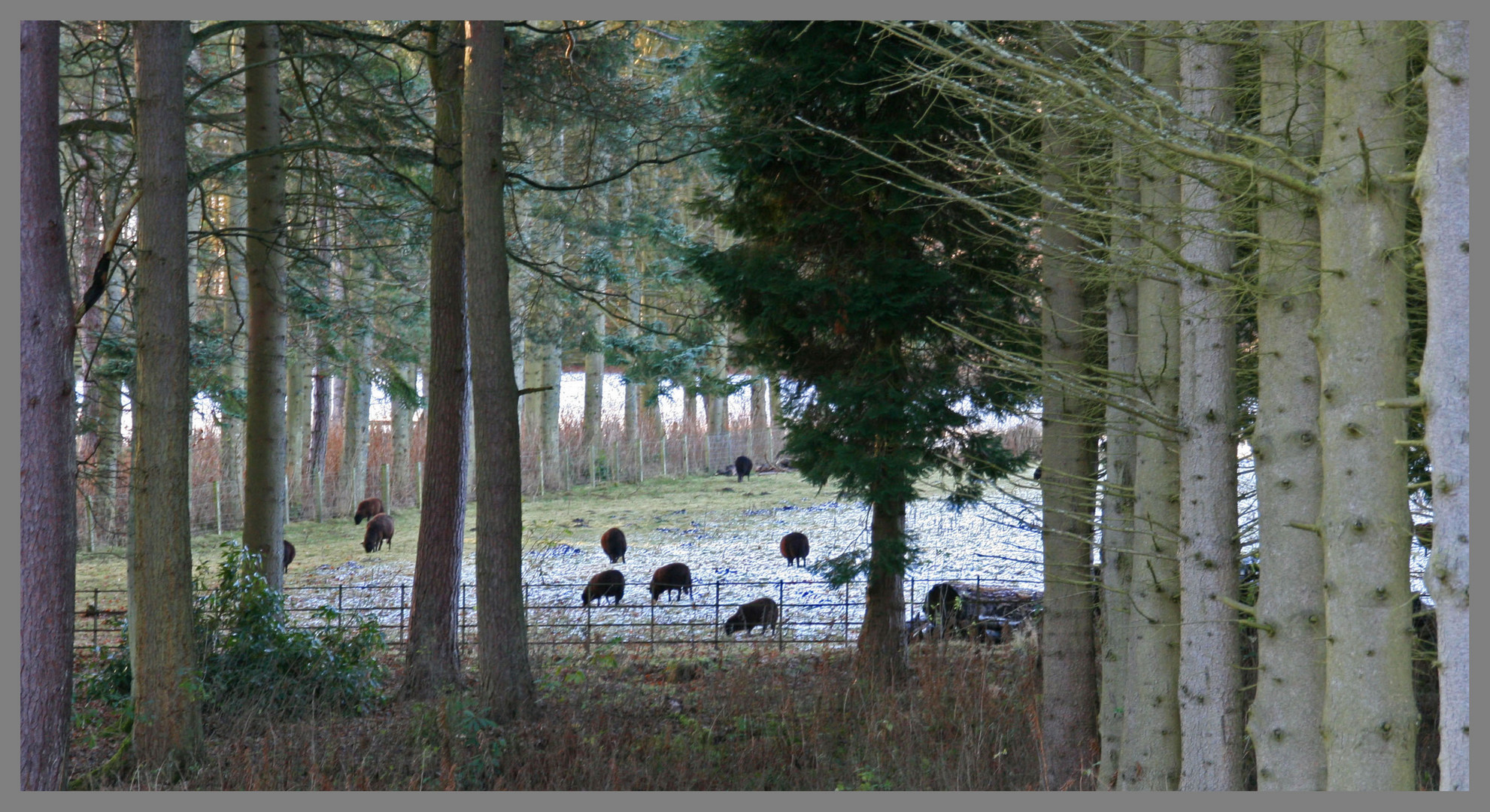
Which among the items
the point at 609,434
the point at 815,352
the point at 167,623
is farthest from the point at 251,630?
the point at 609,434

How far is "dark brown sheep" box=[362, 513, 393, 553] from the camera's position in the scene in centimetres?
1998

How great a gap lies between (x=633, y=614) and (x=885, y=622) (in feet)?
16.0

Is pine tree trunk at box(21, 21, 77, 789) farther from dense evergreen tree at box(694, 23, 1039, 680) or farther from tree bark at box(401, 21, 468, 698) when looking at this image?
dense evergreen tree at box(694, 23, 1039, 680)

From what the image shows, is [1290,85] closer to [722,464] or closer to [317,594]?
[317,594]

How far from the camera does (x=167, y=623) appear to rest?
7.31 meters

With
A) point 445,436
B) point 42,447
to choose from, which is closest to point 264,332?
point 445,436

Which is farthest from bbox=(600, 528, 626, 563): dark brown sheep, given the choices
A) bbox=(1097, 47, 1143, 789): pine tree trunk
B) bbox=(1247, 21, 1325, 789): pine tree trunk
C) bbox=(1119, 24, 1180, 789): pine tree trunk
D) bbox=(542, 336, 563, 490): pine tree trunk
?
bbox=(1247, 21, 1325, 789): pine tree trunk

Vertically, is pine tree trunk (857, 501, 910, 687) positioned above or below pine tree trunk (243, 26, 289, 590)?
below

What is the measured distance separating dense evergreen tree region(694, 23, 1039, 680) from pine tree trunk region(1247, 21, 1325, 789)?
181 inches

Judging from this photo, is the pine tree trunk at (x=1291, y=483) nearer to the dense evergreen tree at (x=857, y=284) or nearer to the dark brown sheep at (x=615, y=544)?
the dense evergreen tree at (x=857, y=284)

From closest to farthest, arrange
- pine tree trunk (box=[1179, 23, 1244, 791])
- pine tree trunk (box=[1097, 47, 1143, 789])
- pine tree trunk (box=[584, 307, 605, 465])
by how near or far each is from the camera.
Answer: pine tree trunk (box=[1179, 23, 1244, 791]), pine tree trunk (box=[1097, 47, 1143, 789]), pine tree trunk (box=[584, 307, 605, 465])

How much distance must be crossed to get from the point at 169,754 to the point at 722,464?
2471cm

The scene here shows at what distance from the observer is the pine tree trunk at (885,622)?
1027 centimetres

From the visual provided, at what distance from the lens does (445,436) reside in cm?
1007
